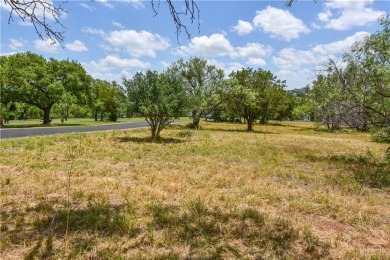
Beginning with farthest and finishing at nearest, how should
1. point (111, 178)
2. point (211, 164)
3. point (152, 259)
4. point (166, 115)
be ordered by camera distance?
point (166, 115) → point (211, 164) → point (111, 178) → point (152, 259)

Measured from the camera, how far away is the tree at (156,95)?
61.5 ft

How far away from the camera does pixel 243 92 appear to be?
33.3m

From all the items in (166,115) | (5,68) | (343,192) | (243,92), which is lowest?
(343,192)

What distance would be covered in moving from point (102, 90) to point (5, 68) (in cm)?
2714

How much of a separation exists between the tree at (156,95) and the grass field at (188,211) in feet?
25.6

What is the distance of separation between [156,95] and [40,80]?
2272cm

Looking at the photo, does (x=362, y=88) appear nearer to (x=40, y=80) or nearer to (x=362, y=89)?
(x=362, y=89)

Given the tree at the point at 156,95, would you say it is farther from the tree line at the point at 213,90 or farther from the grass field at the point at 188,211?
the grass field at the point at 188,211

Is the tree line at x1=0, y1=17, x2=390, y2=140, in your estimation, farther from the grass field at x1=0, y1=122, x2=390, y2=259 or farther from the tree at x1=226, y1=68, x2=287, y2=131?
the grass field at x1=0, y1=122, x2=390, y2=259

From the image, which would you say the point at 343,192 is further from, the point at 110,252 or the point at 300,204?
the point at 110,252

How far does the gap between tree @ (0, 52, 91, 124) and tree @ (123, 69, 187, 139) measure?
20.0 metres

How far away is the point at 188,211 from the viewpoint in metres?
6.08

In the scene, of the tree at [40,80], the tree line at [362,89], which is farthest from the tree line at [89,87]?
the tree line at [362,89]

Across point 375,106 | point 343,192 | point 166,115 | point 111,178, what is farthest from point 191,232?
point 166,115
